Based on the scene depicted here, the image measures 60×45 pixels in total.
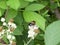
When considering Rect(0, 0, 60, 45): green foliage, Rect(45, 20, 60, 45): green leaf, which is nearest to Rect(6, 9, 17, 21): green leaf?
Rect(0, 0, 60, 45): green foliage

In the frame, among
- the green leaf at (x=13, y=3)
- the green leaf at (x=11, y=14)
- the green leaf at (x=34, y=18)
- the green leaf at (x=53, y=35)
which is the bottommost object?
the green leaf at (x=53, y=35)

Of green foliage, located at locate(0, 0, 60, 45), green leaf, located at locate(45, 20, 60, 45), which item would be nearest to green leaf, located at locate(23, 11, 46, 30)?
green foliage, located at locate(0, 0, 60, 45)

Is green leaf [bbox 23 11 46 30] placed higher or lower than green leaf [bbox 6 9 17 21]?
lower

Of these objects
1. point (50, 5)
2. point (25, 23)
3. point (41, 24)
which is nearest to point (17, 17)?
point (25, 23)

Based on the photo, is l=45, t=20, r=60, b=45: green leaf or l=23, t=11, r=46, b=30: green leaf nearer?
l=45, t=20, r=60, b=45: green leaf

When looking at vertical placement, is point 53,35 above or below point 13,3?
below

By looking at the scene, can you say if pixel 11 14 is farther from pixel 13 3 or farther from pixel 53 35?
pixel 53 35

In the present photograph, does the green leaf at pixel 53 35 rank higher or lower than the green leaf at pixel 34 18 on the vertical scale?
lower

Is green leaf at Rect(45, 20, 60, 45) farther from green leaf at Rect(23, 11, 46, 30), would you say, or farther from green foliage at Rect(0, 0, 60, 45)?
green leaf at Rect(23, 11, 46, 30)

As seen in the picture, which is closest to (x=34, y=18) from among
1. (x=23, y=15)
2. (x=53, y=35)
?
(x=23, y=15)

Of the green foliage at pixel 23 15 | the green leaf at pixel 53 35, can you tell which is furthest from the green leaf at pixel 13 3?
the green leaf at pixel 53 35

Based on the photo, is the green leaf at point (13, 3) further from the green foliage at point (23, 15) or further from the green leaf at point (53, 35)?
the green leaf at point (53, 35)

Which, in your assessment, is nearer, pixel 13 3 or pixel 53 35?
pixel 53 35

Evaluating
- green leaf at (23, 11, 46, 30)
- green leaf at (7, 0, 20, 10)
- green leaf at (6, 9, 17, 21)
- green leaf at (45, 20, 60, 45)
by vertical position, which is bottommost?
green leaf at (45, 20, 60, 45)
